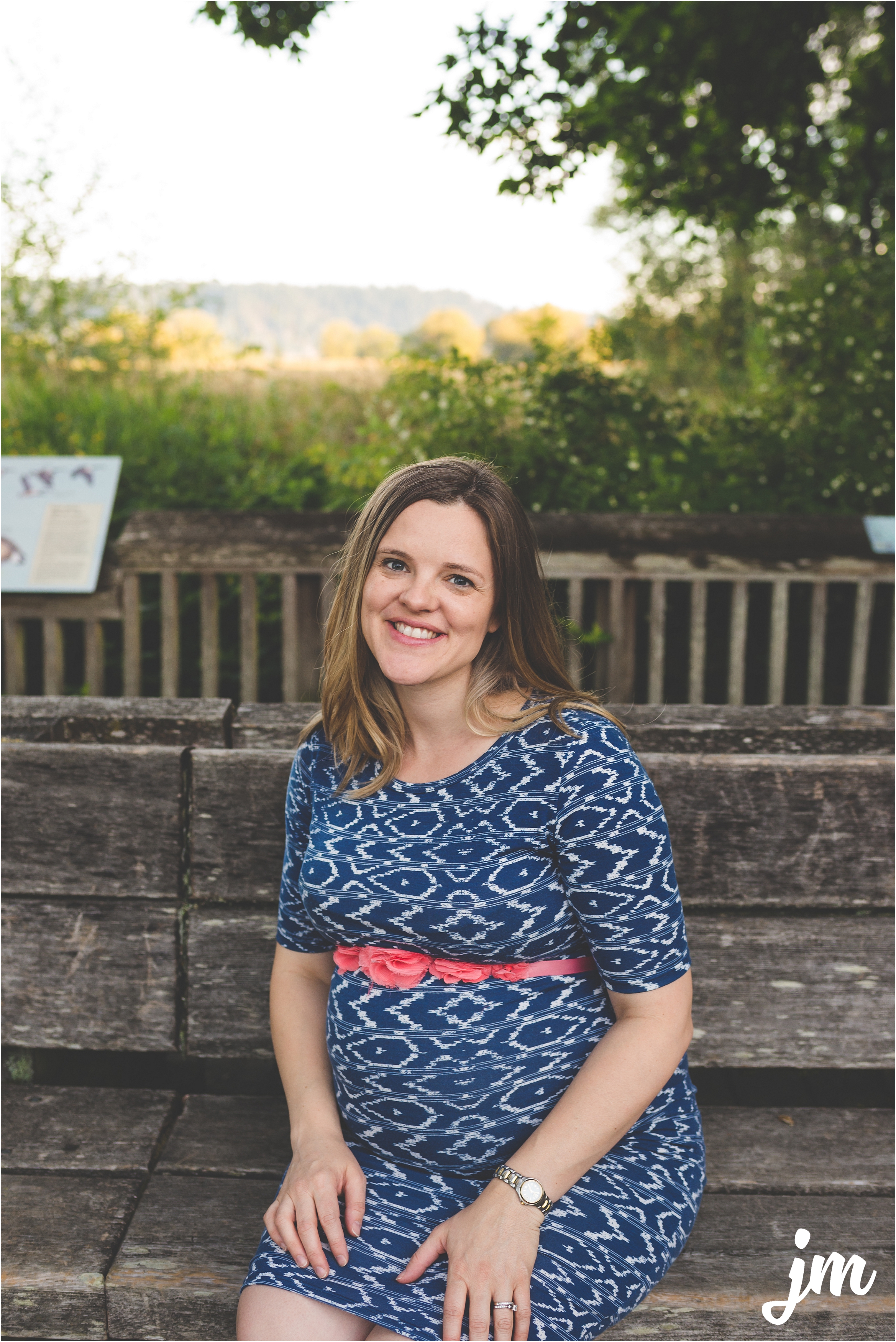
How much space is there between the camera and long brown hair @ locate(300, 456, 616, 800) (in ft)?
5.02

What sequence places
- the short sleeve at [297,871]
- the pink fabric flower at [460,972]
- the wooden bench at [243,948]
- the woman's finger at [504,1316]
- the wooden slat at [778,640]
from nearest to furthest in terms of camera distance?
the woman's finger at [504,1316], the pink fabric flower at [460,972], the short sleeve at [297,871], the wooden bench at [243,948], the wooden slat at [778,640]

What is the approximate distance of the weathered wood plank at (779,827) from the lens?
71.0 inches

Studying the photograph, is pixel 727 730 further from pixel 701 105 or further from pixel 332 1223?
pixel 701 105

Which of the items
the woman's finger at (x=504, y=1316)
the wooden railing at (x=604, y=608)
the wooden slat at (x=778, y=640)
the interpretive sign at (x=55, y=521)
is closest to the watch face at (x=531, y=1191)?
the woman's finger at (x=504, y=1316)

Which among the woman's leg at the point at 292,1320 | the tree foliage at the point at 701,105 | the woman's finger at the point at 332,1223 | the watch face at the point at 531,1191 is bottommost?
the woman's leg at the point at 292,1320

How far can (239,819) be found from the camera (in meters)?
1.89

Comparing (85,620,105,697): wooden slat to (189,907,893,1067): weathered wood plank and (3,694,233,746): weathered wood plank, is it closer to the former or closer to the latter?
(3,694,233,746): weathered wood plank

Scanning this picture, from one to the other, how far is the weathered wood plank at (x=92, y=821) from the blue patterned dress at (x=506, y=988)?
1.64ft

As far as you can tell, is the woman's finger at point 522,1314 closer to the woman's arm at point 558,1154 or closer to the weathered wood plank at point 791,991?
the woman's arm at point 558,1154

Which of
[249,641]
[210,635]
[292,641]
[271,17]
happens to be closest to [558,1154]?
[292,641]

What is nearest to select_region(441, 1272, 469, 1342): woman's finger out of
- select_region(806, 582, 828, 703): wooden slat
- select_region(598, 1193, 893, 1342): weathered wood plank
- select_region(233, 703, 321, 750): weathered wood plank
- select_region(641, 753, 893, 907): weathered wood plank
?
select_region(598, 1193, 893, 1342): weathered wood plank

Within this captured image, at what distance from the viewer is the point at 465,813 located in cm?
146

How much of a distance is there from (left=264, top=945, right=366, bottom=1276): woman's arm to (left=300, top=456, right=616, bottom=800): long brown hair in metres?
0.37

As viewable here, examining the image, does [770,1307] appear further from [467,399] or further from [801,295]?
[801,295]
